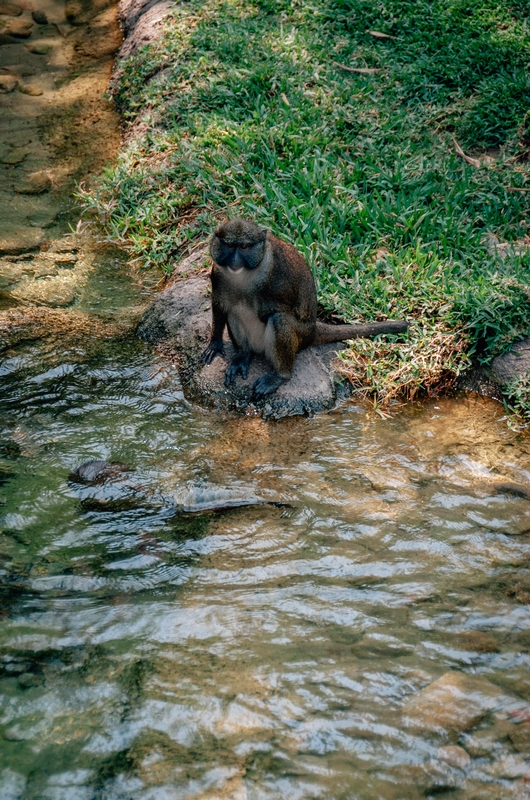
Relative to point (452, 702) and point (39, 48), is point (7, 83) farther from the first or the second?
point (452, 702)

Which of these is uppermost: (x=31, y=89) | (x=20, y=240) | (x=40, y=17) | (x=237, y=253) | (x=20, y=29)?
(x=40, y=17)

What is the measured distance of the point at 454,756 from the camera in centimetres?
268

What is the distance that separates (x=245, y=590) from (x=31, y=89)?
7.14 metres

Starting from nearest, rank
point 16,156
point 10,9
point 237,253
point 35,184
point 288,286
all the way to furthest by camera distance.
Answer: point 237,253 < point 288,286 < point 35,184 < point 16,156 < point 10,9

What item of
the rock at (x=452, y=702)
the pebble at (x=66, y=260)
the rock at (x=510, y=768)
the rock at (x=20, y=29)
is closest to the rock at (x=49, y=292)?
the pebble at (x=66, y=260)

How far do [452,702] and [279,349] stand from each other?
7.68 feet

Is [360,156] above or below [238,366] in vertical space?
above

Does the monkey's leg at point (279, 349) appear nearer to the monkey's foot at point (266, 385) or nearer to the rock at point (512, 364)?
the monkey's foot at point (266, 385)

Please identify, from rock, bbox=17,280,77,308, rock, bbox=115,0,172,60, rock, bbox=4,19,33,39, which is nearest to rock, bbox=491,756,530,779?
rock, bbox=17,280,77,308

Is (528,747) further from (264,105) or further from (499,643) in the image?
(264,105)

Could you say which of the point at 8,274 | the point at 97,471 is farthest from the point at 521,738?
the point at 8,274

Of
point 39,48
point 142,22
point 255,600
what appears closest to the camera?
point 255,600

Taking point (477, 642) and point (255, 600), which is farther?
point (255, 600)

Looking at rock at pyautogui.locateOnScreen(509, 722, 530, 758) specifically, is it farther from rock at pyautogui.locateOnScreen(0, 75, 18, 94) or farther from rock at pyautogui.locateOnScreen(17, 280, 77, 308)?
rock at pyautogui.locateOnScreen(0, 75, 18, 94)
